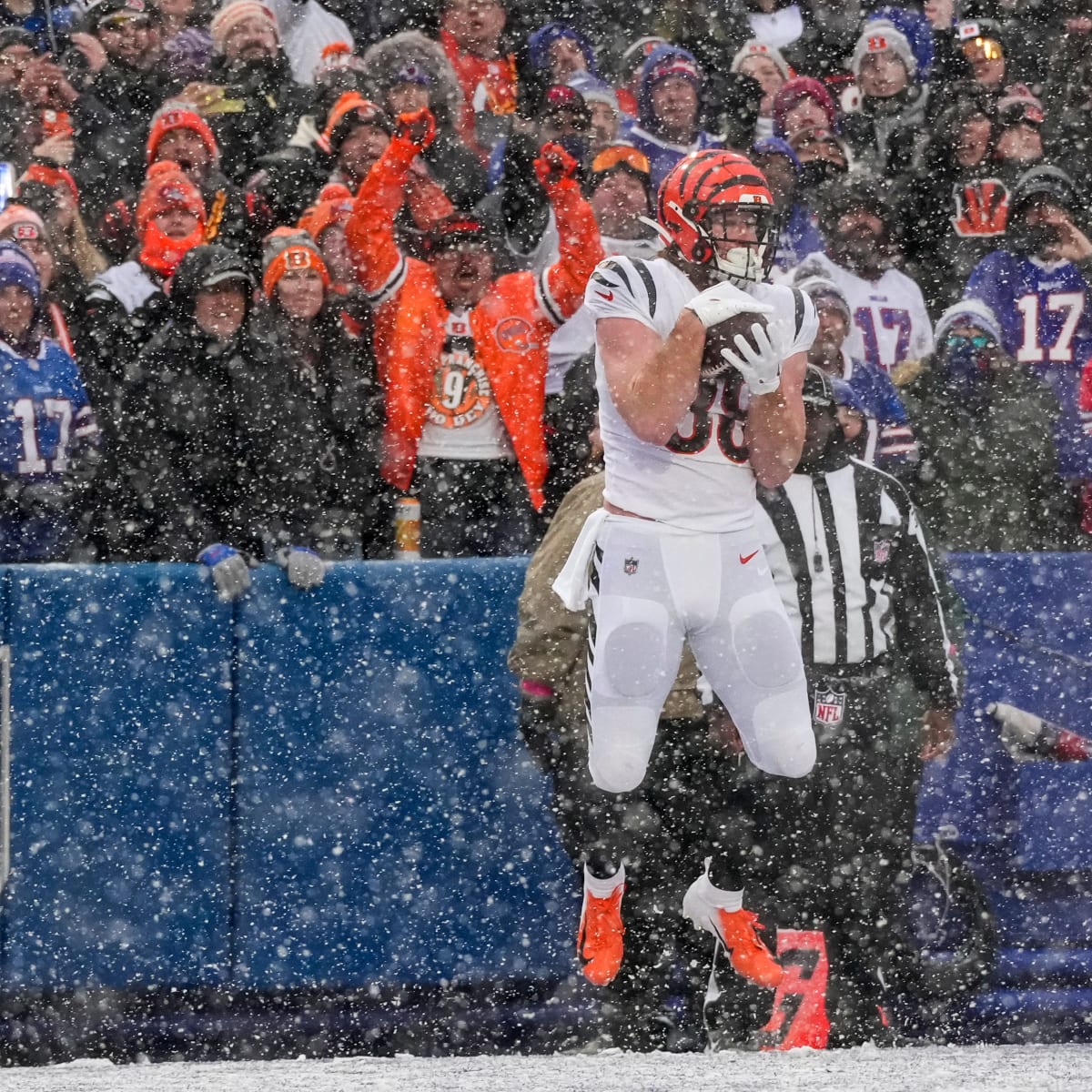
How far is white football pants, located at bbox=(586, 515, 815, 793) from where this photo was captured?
438 cm

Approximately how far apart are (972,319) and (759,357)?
309cm

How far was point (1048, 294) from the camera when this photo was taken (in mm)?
6910

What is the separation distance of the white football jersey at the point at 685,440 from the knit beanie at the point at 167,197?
2886mm

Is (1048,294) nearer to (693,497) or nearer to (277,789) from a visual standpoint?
(693,497)

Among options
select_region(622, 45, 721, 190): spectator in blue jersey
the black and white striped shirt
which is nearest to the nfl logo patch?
the black and white striped shirt

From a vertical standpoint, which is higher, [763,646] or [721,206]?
[721,206]

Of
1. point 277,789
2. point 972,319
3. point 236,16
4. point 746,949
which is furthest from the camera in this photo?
point 236,16

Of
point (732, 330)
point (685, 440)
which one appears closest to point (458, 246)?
point (685, 440)

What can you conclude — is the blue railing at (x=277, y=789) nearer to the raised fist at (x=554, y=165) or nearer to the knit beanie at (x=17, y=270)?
the knit beanie at (x=17, y=270)

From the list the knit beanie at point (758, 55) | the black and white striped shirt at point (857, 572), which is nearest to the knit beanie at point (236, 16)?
the knit beanie at point (758, 55)

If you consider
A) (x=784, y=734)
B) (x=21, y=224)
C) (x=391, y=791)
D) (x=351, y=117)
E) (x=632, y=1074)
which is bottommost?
(x=391, y=791)

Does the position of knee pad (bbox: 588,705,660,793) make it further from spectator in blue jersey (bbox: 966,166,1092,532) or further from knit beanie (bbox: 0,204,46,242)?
knit beanie (bbox: 0,204,46,242)

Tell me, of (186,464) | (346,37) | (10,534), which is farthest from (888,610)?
(346,37)

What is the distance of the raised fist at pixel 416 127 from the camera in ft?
19.8
